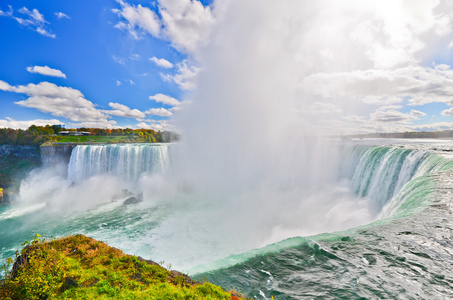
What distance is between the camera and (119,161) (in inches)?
1289

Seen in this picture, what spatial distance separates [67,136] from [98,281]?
243 feet

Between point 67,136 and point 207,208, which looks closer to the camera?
point 207,208

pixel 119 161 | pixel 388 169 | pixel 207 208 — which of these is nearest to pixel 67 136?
pixel 119 161

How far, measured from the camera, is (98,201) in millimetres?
28391

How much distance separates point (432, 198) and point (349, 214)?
295 inches

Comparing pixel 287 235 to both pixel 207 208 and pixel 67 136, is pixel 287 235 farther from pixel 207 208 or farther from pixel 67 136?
pixel 67 136

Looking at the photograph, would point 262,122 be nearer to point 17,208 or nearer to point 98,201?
point 98,201

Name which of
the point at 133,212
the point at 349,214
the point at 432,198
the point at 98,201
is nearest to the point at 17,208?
the point at 98,201

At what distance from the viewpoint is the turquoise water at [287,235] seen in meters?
5.66

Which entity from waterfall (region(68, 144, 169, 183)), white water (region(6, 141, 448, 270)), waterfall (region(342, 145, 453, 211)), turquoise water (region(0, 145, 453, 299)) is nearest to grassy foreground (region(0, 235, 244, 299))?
turquoise water (region(0, 145, 453, 299))

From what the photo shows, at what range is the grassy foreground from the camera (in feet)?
14.8

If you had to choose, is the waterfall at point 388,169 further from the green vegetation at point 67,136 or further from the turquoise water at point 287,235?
the green vegetation at point 67,136

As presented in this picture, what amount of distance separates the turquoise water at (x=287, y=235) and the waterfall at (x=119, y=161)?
6.8 inches

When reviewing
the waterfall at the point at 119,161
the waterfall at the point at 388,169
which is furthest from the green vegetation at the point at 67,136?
the waterfall at the point at 388,169
